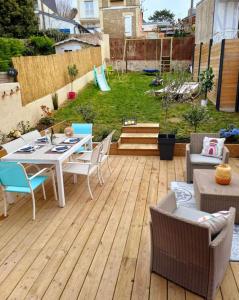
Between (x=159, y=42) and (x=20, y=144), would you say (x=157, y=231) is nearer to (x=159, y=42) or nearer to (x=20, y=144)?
(x=20, y=144)

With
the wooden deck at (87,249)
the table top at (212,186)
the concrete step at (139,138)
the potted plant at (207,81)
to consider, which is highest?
the potted plant at (207,81)

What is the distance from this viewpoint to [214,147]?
4.70 meters

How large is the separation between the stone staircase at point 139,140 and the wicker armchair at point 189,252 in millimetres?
3603

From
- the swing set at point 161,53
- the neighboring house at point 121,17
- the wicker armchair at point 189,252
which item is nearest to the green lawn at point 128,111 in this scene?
the wicker armchair at point 189,252

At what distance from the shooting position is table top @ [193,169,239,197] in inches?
130

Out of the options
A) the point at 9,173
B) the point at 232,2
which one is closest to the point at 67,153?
the point at 9,173

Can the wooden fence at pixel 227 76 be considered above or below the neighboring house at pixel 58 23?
below

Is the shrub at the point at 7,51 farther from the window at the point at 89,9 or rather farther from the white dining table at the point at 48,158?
the window at the point at 89,9

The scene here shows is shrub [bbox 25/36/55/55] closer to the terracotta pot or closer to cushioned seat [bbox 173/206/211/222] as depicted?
the terracotta pot

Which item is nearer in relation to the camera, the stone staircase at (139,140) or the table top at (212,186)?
the table top at (212,186)

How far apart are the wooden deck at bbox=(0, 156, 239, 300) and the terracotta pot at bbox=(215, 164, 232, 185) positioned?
3.45 ft

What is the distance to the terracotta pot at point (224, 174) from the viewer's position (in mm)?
3438

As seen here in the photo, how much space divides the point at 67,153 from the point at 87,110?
9.47ft

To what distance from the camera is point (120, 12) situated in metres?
23.0
